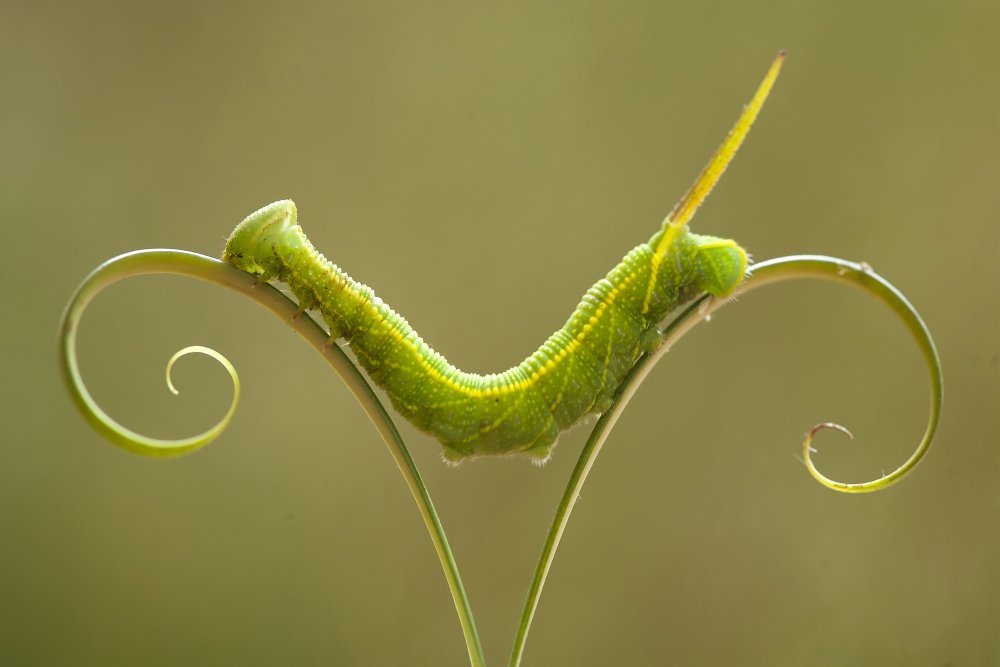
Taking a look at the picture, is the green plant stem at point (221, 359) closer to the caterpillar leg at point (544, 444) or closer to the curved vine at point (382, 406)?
the curved vine at point (382, 406)

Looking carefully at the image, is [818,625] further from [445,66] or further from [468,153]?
[445,66]

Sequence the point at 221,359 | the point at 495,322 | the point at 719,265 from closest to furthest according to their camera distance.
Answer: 1. the point at 221,359
2. the point at 719,265
3. the point at 495,322

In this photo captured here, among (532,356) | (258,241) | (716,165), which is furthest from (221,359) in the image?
(716,165)

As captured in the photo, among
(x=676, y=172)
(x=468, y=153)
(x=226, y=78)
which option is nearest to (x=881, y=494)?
Result: (x=676, y=172)

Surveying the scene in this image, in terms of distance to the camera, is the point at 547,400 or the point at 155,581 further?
the point at 155,581

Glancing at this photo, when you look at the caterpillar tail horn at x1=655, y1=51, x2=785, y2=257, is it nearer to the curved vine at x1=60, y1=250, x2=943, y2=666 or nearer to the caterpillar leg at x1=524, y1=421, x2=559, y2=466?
the curved vine at x1=60, y1=250, x2=943, y2=666

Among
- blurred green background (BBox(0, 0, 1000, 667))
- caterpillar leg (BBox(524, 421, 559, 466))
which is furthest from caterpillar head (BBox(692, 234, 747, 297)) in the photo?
blurred green background (BBox(0, 0, 1000, 667))

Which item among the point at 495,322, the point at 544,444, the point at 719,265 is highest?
the point at 495,322

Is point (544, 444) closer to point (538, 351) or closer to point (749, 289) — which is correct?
point (538, 351)
